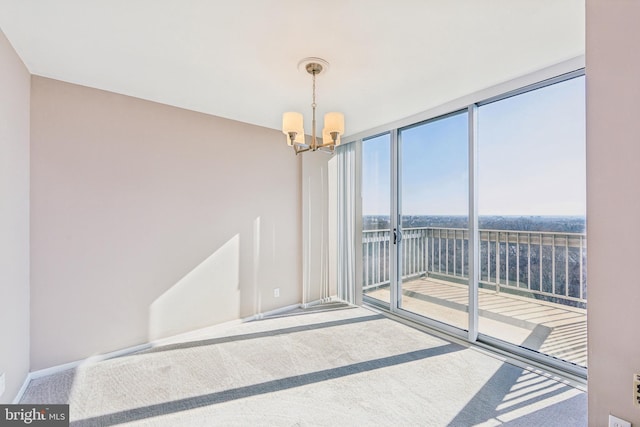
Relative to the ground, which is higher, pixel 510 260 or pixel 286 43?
pixel 286 43

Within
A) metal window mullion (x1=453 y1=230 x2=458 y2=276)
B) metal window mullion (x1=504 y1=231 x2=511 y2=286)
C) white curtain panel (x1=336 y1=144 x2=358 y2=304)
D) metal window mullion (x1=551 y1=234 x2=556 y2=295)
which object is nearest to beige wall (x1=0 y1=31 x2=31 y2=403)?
white curtain panel (x1=336 y1=144 x2=358 y2=304)

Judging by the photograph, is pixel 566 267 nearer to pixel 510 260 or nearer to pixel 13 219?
pixel 510 260

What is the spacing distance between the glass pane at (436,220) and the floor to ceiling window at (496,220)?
0.01m

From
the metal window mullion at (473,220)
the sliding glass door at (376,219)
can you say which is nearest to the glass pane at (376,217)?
the sliding glass door at (376,219)

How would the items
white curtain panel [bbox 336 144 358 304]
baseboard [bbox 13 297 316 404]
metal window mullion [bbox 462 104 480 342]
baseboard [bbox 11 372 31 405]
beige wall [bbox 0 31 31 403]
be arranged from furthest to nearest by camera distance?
1. white curtain panel [bbox 336 144 358 304]
2. metal window mullion [bbox 462 104 480 342]
3. baseboard [bbox 13 297 316 404]
4. baseboard [bbox 11 372 31 405]
5. beige wall [bbox 0 31 31 403]

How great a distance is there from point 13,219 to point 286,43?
7.50 ft

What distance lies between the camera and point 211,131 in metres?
3.39

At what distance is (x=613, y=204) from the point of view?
1495 millimetres

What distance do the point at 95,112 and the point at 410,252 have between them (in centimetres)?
369

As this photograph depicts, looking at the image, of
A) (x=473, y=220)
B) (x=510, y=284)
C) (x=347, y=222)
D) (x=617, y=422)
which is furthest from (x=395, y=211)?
(x=617, y=422)

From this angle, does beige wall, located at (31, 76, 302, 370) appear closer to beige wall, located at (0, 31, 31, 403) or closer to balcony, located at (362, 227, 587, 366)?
beige wall, located at (0, 31, 31, 403)

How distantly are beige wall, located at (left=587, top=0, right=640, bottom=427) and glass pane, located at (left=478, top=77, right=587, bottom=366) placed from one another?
970 mm

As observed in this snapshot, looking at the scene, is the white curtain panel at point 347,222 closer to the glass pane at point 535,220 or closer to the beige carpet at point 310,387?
the beige carpet at point 310,387

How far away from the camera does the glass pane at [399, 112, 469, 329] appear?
3.19m
